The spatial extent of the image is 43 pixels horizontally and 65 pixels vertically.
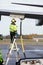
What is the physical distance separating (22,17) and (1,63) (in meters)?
2.55

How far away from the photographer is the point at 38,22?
14.6m

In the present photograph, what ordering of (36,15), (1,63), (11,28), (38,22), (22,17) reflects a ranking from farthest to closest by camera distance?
1. (38,22)
2. (36,15)
3. (22,17)
4. (11,28)
5. (1,63)

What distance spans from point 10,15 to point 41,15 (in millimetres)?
2675

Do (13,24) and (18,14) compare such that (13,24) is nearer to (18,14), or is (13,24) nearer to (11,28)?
(11,28)

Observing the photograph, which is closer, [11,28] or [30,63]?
[30,63]

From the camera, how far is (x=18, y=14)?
10703 mm

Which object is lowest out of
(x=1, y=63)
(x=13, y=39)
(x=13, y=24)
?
(x=1, y=63)

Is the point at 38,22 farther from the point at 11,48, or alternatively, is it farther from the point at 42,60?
the point at 42,60

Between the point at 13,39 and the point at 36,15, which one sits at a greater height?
the point at 36,15

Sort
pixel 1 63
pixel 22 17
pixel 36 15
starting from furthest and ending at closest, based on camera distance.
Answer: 1. pixel 36 15
2. pixel 22 17
3. pixel 1 63

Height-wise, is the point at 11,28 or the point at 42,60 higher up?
the point at 11,28

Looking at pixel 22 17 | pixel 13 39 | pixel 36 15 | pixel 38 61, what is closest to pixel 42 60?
pixel 38 61

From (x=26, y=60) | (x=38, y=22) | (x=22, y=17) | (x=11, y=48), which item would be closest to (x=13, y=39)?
(x=11, y=48)

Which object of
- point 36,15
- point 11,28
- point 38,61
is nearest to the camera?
point 38,61
